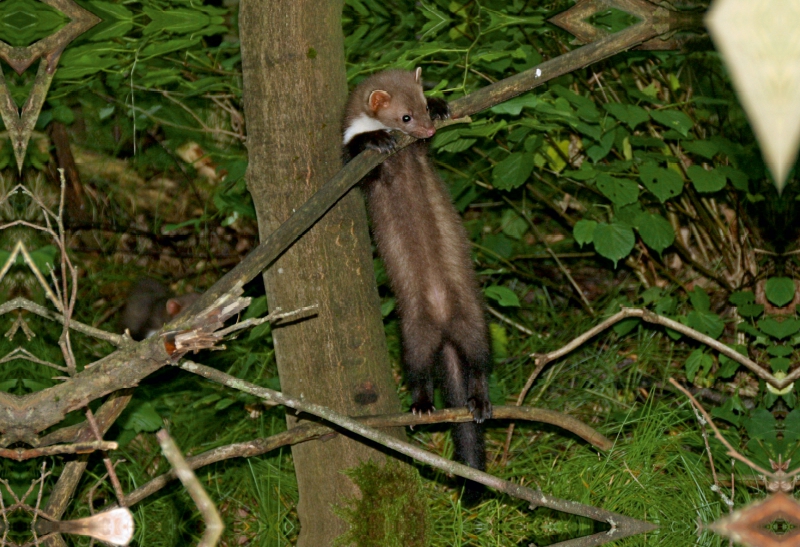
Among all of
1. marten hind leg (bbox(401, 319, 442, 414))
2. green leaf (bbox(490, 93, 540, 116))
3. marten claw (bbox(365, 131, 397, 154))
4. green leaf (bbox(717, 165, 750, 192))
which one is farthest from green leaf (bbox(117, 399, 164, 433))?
green leaf (bbox(717, 165, 750, 192))

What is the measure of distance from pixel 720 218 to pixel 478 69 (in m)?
1.96

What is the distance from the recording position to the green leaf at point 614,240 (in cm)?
397

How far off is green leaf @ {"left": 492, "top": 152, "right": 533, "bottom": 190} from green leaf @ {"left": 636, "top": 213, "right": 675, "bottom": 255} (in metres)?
0.70

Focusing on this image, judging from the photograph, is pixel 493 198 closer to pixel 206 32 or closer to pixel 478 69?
pixel 478 69

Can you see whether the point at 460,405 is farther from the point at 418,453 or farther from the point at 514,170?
the point at 418,453

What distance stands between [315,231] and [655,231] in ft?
6.29

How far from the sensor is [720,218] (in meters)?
5.09

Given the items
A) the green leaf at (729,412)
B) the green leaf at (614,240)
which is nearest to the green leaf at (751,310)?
the green leaf at (729,412)

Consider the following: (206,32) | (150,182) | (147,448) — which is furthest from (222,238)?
(206,32)

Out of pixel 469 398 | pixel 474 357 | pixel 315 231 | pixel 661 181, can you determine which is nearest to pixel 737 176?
pixel 661 181

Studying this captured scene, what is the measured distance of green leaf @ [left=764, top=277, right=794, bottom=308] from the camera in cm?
402

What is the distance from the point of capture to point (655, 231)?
4.16m

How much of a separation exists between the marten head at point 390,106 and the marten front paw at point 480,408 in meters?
1.34

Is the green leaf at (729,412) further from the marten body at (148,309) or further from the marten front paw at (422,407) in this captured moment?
the marten body at (148,309)
